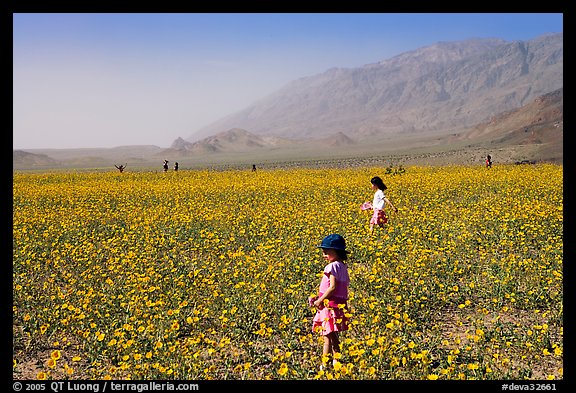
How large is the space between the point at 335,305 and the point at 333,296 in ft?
0.34

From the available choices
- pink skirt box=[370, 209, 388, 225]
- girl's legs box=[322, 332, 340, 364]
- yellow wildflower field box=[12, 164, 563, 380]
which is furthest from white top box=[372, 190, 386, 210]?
girl's legs box=[322, 332, 340, 364]

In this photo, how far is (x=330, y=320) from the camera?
525 cm

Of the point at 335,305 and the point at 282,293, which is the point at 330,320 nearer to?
the point at 335,305

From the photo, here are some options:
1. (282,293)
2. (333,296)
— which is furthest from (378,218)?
(333,296)

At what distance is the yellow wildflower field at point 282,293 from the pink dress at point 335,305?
27cm

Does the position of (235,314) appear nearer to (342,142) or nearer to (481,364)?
(481,364)

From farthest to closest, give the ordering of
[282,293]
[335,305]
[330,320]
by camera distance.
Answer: [282,293], [335,305], [330,320]

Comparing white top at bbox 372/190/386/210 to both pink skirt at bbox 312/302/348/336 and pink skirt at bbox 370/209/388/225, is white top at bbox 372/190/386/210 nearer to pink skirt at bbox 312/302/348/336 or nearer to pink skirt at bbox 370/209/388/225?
pink skirt at bbox 370/209/388/225

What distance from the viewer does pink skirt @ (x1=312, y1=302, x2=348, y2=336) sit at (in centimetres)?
524

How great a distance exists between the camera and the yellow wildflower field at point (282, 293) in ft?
17.1

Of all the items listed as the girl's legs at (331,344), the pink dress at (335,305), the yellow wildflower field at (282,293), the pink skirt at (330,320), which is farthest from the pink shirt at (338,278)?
the yellow wildflower field at (282,293)

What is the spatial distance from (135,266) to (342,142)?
146552 millimetres

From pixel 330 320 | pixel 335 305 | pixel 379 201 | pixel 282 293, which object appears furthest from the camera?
pixel 379 201
